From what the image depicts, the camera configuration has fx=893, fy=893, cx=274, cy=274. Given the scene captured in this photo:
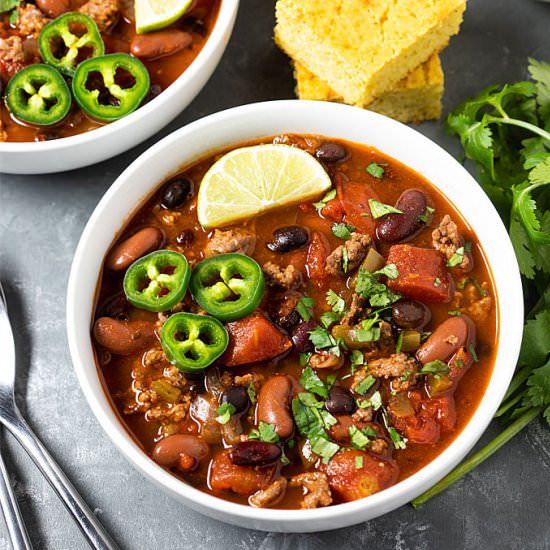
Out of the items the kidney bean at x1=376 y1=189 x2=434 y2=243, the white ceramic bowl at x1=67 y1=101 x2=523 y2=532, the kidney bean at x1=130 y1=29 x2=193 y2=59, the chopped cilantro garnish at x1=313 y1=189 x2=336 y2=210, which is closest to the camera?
the white ceramic bowl at x1=67 y1=101 x2=523 y2=532

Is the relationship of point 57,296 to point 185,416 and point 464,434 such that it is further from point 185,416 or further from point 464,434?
point 464,434

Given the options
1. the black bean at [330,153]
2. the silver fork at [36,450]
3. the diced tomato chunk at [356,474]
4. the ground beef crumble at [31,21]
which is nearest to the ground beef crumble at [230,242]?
the black bean at [330,153]

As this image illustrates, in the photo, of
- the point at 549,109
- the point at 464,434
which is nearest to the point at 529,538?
the point at 464,434

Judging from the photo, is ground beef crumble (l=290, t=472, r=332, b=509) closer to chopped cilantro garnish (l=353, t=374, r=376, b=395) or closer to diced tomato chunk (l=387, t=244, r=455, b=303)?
chopped cilantro garnish (l=353, t=374, r=376, b=395)

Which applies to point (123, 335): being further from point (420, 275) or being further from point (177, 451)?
point (420, 275)

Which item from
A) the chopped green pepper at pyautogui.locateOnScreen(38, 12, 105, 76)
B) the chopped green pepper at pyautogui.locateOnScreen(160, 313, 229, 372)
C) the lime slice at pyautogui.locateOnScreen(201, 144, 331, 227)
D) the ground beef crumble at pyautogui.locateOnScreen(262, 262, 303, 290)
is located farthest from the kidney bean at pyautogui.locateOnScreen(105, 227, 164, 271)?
the chopped green pepper at pyautogui.locateOnScreen(38, 12, 105, 76)

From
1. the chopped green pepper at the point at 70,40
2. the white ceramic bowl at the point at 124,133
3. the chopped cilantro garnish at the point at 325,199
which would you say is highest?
the chopped green pepper at the point at 70,40

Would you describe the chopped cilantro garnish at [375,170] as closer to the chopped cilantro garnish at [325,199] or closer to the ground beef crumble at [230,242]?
the chopped cilantro garnish at [325,199]
